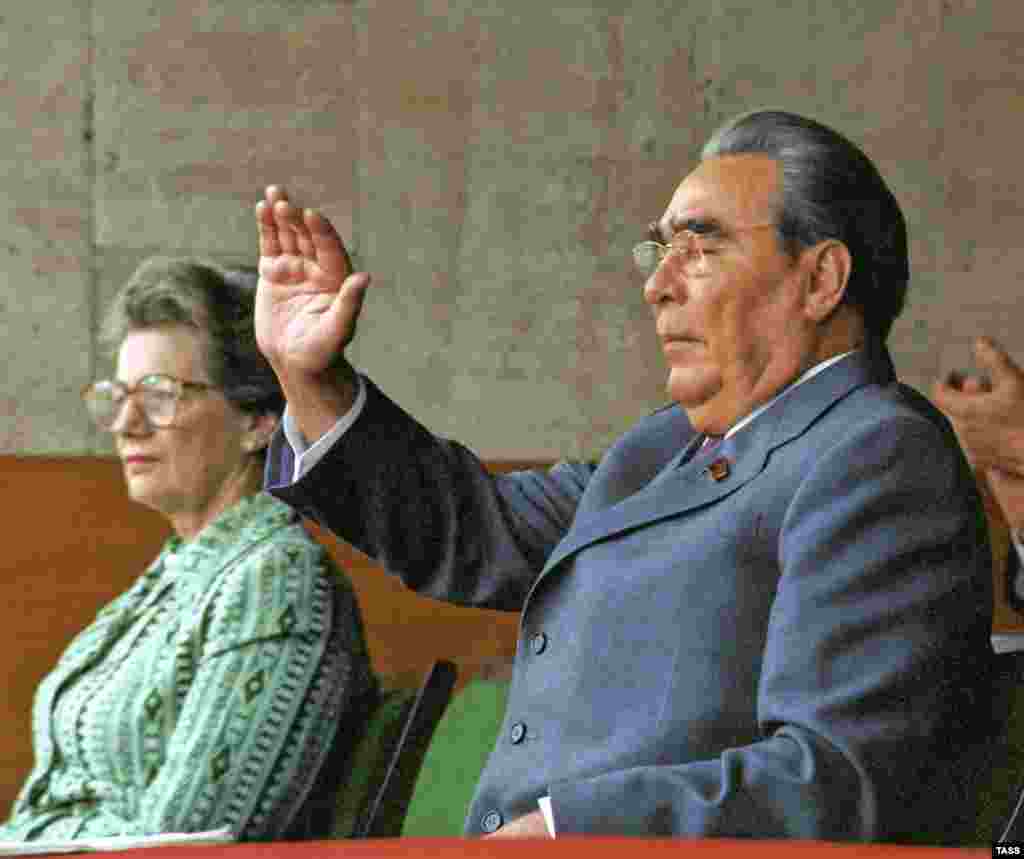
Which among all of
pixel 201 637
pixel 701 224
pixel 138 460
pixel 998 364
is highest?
pixel 701 224

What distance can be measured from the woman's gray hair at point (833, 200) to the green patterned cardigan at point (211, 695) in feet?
3.61

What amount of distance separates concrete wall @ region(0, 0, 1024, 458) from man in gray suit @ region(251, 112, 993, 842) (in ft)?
6.30

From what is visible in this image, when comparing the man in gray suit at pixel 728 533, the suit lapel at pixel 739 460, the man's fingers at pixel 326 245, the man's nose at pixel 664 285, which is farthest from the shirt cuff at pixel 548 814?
the man's fingers at pixel 326 245

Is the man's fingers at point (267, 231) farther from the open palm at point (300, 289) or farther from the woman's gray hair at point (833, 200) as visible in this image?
the woman's gray hair at point (833, 200)

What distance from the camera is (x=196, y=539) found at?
3.23 metres

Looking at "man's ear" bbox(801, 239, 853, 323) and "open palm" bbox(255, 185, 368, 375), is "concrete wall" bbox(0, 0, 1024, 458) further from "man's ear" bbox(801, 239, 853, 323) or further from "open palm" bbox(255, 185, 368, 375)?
"man's ear" bbox(801, 239, 853, 323)

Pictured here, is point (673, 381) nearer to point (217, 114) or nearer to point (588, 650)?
point (588, 650)

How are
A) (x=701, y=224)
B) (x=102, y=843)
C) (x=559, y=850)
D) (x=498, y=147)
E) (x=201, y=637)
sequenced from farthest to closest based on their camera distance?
(x=498, y=147), (x=201, y=637), (x=102, y=843), (x=701, y=224), (x=559, y=850)

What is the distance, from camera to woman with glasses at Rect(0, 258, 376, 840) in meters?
2.88

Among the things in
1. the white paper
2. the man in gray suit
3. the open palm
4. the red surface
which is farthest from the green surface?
the red surface

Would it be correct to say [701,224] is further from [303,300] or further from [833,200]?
A: [303,300]

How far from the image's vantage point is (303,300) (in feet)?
7.56

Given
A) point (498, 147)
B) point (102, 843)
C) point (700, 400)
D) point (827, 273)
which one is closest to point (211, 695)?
point (102, 843)

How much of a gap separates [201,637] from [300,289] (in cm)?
86
